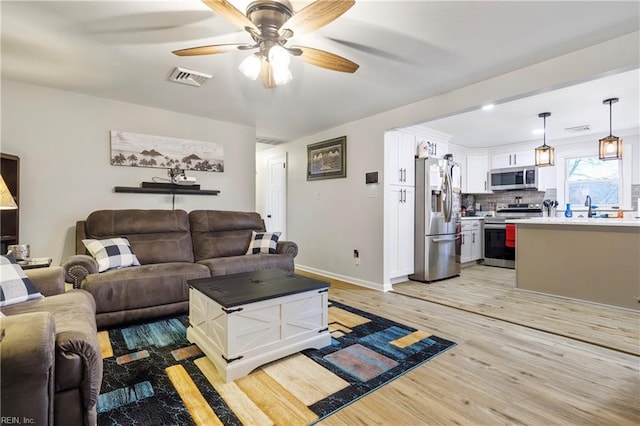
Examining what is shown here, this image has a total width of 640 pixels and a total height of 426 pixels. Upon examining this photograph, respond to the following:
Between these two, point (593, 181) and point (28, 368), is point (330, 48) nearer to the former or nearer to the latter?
point (28, 368)

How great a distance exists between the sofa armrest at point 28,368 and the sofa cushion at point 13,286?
741 mm

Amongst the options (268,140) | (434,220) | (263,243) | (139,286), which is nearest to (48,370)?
(139,286)

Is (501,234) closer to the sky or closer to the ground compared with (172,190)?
closer to the ground

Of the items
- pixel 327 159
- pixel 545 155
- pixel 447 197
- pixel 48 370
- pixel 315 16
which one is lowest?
pixel 48 370

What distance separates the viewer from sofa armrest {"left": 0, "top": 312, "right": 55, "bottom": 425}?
0.99m

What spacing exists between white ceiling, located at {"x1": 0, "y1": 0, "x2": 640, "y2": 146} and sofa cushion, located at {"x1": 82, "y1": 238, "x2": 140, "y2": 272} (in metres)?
1.57

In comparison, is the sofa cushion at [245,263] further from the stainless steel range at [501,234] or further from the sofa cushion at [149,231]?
the stainless steel range at [501,234]

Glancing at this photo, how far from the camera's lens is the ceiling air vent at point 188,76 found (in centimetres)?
270

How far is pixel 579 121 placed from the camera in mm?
4105

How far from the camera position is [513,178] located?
5555 mm

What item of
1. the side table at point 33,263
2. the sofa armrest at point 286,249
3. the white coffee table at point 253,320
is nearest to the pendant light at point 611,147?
the white coffee table at point 253,320

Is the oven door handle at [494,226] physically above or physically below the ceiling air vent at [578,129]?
below

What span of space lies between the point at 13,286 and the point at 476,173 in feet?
21.4

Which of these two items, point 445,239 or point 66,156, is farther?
point 445,239
